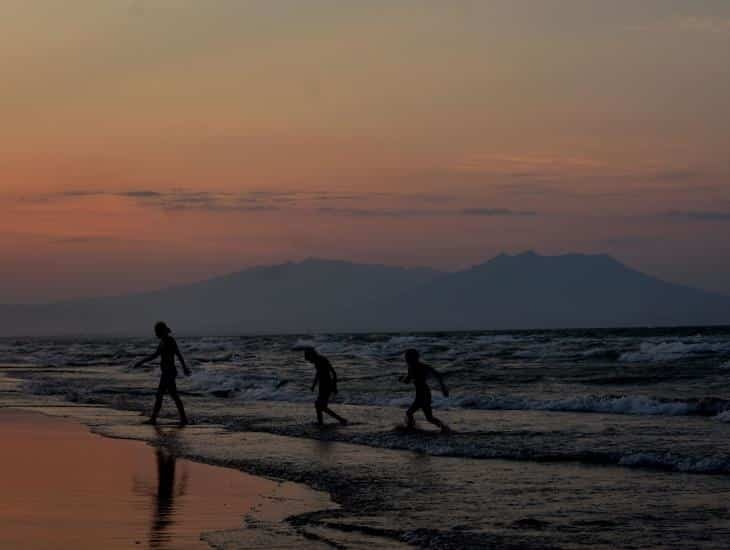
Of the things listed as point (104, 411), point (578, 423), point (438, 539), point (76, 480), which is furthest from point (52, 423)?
point (438, 539)

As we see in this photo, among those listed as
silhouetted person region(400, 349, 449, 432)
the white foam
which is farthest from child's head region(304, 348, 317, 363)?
Answer: the white foam

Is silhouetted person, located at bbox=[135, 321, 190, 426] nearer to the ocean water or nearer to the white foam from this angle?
the ocean water

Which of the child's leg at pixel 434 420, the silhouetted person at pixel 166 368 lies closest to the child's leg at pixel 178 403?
the silhouetted person at pixel 166 368

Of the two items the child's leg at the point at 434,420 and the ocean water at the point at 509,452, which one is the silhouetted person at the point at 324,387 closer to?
the ocean water at the point at 509,452

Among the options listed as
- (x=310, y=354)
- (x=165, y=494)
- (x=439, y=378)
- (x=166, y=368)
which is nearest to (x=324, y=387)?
(x=310, y=354)

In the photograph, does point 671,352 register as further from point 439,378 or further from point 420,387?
point 439,378

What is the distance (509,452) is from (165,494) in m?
5.72

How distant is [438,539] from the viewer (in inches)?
382

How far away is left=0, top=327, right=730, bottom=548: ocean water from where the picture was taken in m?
10.4

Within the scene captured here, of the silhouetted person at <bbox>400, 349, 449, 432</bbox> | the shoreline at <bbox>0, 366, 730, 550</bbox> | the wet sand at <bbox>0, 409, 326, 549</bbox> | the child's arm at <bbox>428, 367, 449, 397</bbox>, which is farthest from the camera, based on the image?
the silhouetted person at <bbox>400, 349, 449, 432</bbox>

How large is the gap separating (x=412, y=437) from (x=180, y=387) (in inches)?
730

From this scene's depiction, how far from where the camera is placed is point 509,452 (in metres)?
16.1

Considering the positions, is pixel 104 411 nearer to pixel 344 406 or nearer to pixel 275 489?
pixel 344 406

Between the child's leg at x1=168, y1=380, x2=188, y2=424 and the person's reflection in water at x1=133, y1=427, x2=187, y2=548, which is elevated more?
the child's leg at x1=168, y1=380, x2=188, y2=424
